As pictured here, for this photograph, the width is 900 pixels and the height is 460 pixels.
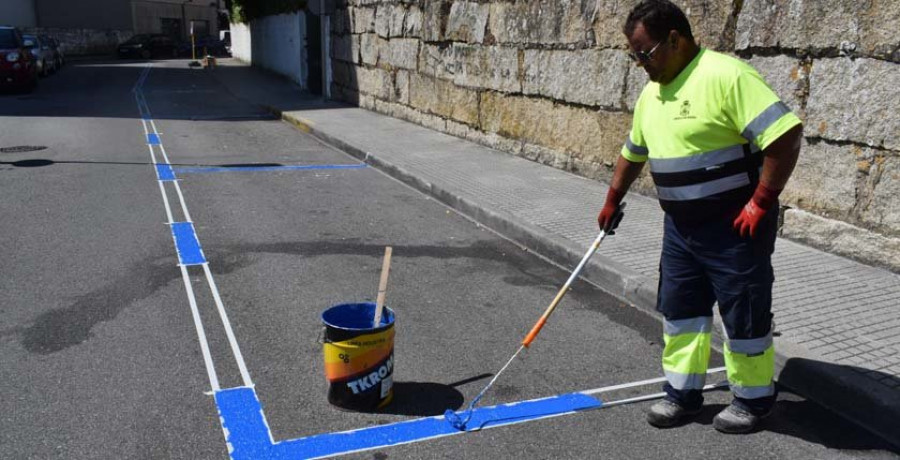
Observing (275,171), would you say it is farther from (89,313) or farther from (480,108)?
(89,313)

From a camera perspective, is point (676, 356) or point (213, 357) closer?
point (676, 356)

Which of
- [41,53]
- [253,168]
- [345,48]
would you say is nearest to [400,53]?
[345,48]

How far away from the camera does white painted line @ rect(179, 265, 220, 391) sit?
431 centimetres

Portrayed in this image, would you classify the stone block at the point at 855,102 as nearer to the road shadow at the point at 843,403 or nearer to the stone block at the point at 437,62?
the road shadow at the point at 843,403

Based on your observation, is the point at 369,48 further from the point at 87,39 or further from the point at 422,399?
the point at 87,39

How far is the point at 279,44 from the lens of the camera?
94.5 feet

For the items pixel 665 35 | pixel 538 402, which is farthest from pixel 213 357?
pixel 665 35

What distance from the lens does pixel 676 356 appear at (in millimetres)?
3977

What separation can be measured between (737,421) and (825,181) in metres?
3.67

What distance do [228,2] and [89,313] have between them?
1579 inches

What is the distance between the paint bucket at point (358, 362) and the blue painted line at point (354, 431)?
0.20 meters

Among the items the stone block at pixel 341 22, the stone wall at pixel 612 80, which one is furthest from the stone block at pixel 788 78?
the stone block at pixel 341 22

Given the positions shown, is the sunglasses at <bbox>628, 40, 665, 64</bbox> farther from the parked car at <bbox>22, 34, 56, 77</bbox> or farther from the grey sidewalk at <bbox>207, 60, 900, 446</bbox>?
the parked car at <bbox>22, 34, 56, 77</bbox>

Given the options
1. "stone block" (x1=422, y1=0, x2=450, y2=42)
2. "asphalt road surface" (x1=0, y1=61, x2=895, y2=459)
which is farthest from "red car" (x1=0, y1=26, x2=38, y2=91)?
"stone block" (x1=422, y1=0, x2=450, y2=42)
